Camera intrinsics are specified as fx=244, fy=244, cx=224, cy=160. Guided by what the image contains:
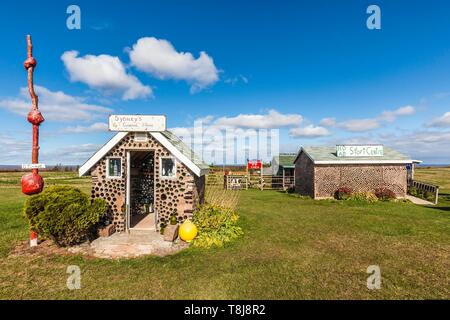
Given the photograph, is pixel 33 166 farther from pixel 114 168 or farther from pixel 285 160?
pixel 285 160

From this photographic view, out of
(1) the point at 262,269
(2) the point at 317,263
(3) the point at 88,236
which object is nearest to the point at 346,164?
(2) the point at 317,263

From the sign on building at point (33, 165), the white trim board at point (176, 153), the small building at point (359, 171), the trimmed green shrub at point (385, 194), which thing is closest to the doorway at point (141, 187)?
the white trim board at point (176, 153)

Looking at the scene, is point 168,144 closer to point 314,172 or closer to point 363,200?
point 314,172

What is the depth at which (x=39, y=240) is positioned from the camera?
948 centimetres

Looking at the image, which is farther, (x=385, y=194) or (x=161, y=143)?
(x=385, y=194)

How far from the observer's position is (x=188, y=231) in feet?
30.4

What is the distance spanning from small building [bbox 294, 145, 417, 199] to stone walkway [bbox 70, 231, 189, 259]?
1574cm

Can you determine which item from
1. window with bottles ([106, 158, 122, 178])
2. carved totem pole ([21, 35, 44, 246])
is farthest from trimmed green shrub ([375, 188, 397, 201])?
carved totem pole ([21, 35, 44, 246])

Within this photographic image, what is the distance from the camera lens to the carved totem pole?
8.50m

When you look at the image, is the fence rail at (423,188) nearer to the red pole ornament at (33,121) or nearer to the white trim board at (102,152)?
the white trim board at (102,152)

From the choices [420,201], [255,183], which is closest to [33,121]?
[255,183]

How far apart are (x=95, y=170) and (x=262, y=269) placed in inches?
304

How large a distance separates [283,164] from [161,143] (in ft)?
76.5

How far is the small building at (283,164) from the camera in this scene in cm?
3057
